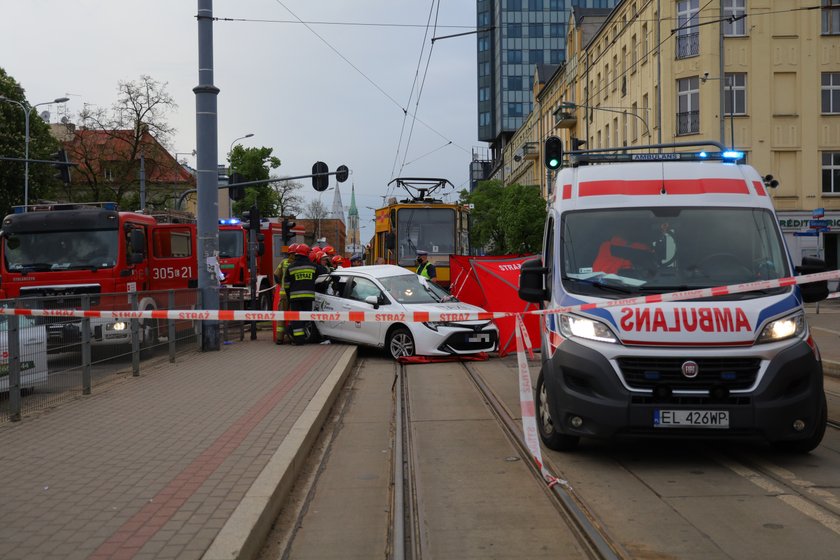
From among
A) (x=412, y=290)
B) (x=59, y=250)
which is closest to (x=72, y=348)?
(x=59, y=250)

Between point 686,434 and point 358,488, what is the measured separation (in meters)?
2.51

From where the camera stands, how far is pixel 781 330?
6535mm

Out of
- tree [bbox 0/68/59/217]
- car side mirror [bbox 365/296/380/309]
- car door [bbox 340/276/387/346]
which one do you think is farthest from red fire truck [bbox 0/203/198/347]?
tree [bbox 0/68/59/217]

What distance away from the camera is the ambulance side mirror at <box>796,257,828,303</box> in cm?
709

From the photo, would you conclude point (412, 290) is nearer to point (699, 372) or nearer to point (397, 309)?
point (397, 309)

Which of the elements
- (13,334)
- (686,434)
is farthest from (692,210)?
(13,334)

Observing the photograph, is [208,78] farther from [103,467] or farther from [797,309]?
[797,309]

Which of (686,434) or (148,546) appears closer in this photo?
(148,546)

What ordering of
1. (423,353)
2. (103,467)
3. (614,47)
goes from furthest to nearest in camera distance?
(614,47), (423,353), (103,467)

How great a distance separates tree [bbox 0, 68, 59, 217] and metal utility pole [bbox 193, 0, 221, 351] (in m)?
39.7

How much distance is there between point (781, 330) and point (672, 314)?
84cm

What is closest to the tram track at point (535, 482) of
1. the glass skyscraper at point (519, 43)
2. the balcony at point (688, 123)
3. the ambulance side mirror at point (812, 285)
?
the ambulance side mirror at point (812, 285)

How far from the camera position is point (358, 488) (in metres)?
6.56

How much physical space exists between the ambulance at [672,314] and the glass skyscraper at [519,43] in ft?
302
